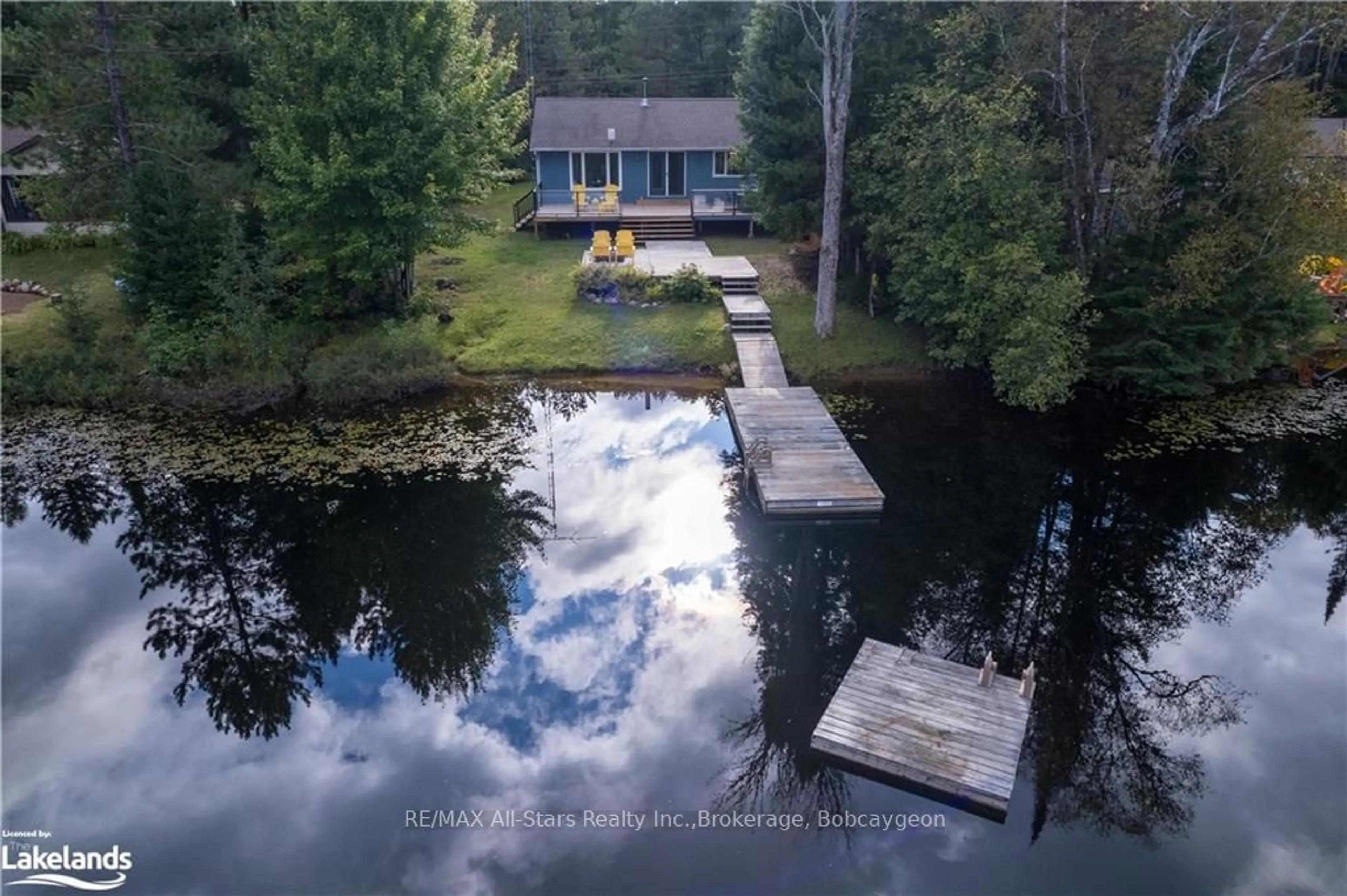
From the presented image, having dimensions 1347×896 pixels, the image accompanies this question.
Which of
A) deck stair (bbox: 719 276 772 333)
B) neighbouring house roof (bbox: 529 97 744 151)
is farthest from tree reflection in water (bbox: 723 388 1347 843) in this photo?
neighbouring house roof (bbox: 529 97 744 151)

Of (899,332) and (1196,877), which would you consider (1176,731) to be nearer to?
(1196,877)

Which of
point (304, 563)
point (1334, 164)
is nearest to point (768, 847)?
point (304, 563)

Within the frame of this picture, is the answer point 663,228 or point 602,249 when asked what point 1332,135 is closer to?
point 663,228

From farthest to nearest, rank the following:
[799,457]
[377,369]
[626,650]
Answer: [377,369] < [799,457] < [626,650]

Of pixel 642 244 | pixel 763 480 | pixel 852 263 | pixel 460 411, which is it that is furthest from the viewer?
pixel 642 244

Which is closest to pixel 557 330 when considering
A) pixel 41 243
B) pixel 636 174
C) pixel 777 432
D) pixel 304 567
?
pixel 777 432
